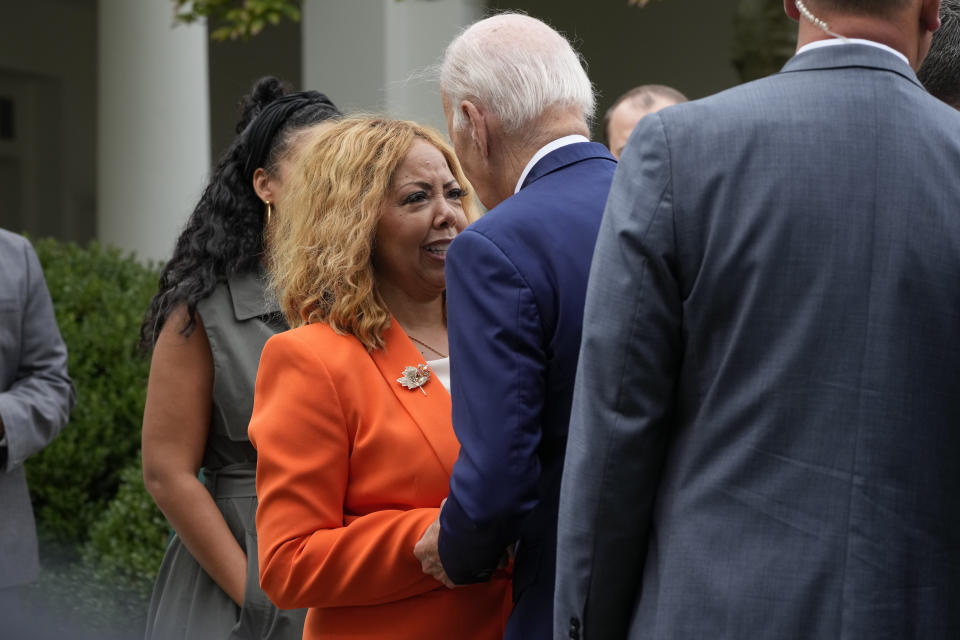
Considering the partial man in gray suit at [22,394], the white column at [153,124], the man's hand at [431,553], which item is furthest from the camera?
the white column at [153,124]

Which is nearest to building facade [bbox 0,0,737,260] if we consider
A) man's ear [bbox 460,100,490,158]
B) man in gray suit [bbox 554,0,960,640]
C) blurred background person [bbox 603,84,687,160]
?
man's ear [bbox 460,100,490,158]

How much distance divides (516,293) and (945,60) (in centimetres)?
106

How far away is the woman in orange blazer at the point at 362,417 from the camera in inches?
87.6

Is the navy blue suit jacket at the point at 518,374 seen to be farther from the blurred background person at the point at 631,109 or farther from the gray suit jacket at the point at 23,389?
the blurred background person at the point at 631,109

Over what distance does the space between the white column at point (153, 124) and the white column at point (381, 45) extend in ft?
3.27

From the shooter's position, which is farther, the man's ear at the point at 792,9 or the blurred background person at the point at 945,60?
the blurred background person at the point at 945,60

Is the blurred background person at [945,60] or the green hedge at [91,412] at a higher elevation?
the blurred background person at [945,60]

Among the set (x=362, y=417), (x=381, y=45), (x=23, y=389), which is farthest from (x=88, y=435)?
(x=362, y=417)

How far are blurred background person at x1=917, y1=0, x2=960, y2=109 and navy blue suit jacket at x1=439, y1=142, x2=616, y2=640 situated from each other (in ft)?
2.49

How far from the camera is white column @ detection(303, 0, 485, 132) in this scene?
25.2 ft

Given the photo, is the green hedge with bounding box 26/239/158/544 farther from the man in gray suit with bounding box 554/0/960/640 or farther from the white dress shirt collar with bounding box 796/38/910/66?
the white dress shirt collar with bounding box 796/38/910/66

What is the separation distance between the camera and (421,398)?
7.67ft

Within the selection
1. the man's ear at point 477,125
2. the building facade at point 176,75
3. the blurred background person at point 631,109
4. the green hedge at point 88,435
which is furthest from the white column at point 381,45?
the man's ear at point 477,125

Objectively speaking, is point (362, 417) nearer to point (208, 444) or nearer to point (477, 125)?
point (477, 125)
